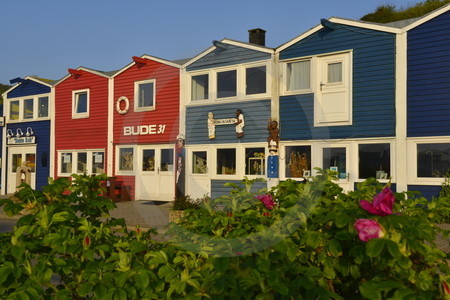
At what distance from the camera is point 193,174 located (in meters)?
17.3

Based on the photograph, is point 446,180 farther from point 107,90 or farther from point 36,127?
point 36,127

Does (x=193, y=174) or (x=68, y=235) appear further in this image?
(x=193, y=174)

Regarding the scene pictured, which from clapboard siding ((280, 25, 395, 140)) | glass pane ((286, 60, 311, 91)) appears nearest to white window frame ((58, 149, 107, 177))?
glass pane ((286, 60, 311, 91))

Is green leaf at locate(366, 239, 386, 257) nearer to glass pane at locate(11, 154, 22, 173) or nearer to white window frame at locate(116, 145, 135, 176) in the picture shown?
white window frame at locate(116, 145, 135, 176)

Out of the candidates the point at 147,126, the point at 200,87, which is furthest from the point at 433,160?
the point at 147,126

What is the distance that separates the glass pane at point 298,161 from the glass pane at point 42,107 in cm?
1392

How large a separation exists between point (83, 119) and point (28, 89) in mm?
5076

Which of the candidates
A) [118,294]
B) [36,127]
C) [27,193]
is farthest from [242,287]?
[36,127]

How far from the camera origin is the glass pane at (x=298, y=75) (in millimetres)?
15117

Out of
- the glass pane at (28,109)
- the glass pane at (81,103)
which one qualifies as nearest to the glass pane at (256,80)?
the glass pane at (81,103)

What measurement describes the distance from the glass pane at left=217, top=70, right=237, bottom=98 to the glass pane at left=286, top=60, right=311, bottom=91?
88.0 inches

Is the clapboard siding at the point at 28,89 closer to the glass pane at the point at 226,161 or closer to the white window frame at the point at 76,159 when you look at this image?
the white window frame at the point at 76,159

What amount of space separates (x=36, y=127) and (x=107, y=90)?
5.46 m

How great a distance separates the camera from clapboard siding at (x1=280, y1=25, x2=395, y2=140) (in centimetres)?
1350
